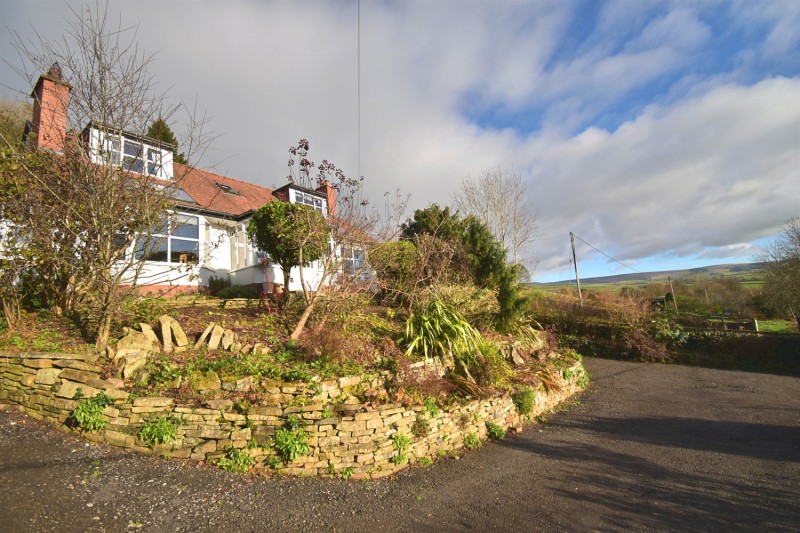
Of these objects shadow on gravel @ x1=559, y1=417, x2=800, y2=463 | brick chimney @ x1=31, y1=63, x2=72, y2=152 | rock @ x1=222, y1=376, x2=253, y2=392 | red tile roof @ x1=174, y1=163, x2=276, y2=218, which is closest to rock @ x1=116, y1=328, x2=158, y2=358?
rock @ x1=222, y1=376, x2=253, y2=392

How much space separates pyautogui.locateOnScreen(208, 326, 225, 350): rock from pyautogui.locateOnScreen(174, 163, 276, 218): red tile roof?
8387 mm

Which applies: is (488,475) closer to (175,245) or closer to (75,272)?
(75,272)

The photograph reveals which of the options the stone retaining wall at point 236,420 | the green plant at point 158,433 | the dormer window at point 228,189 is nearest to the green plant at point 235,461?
the stone retaining wall at point 236,420

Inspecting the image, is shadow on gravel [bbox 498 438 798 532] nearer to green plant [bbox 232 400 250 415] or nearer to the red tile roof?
green plant [bbox 232 400 250 415]

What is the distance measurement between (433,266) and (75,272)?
8506 millimetres

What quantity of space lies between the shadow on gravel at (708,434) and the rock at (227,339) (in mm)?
7049

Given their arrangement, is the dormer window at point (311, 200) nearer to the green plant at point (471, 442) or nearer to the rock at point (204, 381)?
the rock at point (204, 381)

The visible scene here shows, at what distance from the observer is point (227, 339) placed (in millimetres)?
6129

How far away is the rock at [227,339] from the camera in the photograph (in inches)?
239

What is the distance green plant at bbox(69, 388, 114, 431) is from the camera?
4668 millimetres

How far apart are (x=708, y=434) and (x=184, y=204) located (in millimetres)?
15106

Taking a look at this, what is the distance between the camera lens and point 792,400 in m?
8.77

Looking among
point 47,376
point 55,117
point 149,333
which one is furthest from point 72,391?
Answer: point 55,117

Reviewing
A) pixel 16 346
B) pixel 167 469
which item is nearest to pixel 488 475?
pixel 167 469
